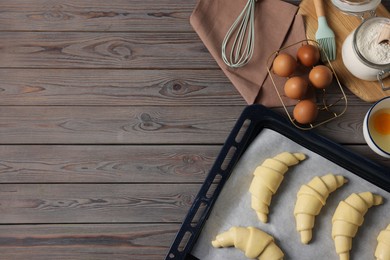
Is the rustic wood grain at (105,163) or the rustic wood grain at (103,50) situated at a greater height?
the rustic wood grain at (103,50)

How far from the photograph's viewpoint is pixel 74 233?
93 centimetres

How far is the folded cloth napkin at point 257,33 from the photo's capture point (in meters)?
0.96

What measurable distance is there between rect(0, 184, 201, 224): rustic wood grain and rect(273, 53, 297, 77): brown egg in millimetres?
282

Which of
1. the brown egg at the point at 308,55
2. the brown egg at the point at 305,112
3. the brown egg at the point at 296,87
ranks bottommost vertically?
the brown egg at the point at 305,112

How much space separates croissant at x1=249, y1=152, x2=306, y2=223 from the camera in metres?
0.87

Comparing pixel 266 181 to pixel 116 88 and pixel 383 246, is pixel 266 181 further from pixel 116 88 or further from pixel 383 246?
pixel 116 88

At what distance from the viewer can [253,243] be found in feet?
2.80

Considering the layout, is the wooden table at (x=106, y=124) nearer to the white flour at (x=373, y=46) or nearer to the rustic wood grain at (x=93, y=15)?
the rustic wood grain at (x=93, y=15)

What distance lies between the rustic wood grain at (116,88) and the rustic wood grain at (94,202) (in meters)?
0.17

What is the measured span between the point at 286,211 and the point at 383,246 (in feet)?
0.59

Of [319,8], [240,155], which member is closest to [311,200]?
[240,155]

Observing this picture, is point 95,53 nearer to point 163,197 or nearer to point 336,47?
point 163,197

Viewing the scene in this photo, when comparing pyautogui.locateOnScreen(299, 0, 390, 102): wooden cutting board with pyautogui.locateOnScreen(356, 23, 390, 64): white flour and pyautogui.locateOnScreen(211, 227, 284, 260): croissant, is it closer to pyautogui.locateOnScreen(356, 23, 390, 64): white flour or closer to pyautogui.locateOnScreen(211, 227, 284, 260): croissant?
pyautogui.locateOnScreen(356, 23, 390, 64): white flour

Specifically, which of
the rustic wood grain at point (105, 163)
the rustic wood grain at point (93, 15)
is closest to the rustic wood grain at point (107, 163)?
the rustic wood grain at point (105, 163)
